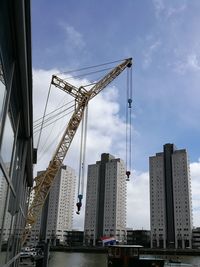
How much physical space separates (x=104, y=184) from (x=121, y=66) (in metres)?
138

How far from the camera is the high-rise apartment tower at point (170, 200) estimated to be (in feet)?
522

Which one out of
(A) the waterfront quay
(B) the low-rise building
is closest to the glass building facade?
(A) the waterfront quay

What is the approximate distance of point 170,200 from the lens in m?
166

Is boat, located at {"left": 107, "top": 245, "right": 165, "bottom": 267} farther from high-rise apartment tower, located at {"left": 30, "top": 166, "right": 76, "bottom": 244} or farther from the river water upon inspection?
high-rise apartment tower, located at {"left": 30, "top": 166, "right": 76, "bottom": 244}

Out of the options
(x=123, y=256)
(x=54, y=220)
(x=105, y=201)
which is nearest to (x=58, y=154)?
(x=123, y=256)

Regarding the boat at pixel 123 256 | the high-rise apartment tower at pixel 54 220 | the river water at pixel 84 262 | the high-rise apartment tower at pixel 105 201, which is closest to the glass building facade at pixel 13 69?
the boat at pixel 123 256

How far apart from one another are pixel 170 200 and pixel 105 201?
1438 inches

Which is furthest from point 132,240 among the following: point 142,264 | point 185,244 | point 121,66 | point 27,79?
point 27,79

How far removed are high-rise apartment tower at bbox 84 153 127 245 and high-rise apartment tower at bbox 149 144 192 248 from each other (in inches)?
773

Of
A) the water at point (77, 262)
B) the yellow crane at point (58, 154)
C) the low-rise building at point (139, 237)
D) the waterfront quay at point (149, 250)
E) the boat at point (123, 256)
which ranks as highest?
the yellow crane at point (58, 154)

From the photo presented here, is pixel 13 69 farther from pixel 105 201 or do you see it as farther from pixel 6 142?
pixel 105 201

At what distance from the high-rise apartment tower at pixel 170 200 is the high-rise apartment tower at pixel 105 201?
64.4ft

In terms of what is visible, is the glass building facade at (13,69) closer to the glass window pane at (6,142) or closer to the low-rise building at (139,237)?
the glass window pane at (6,142)

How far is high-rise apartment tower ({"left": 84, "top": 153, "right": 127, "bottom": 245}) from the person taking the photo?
582 feet
